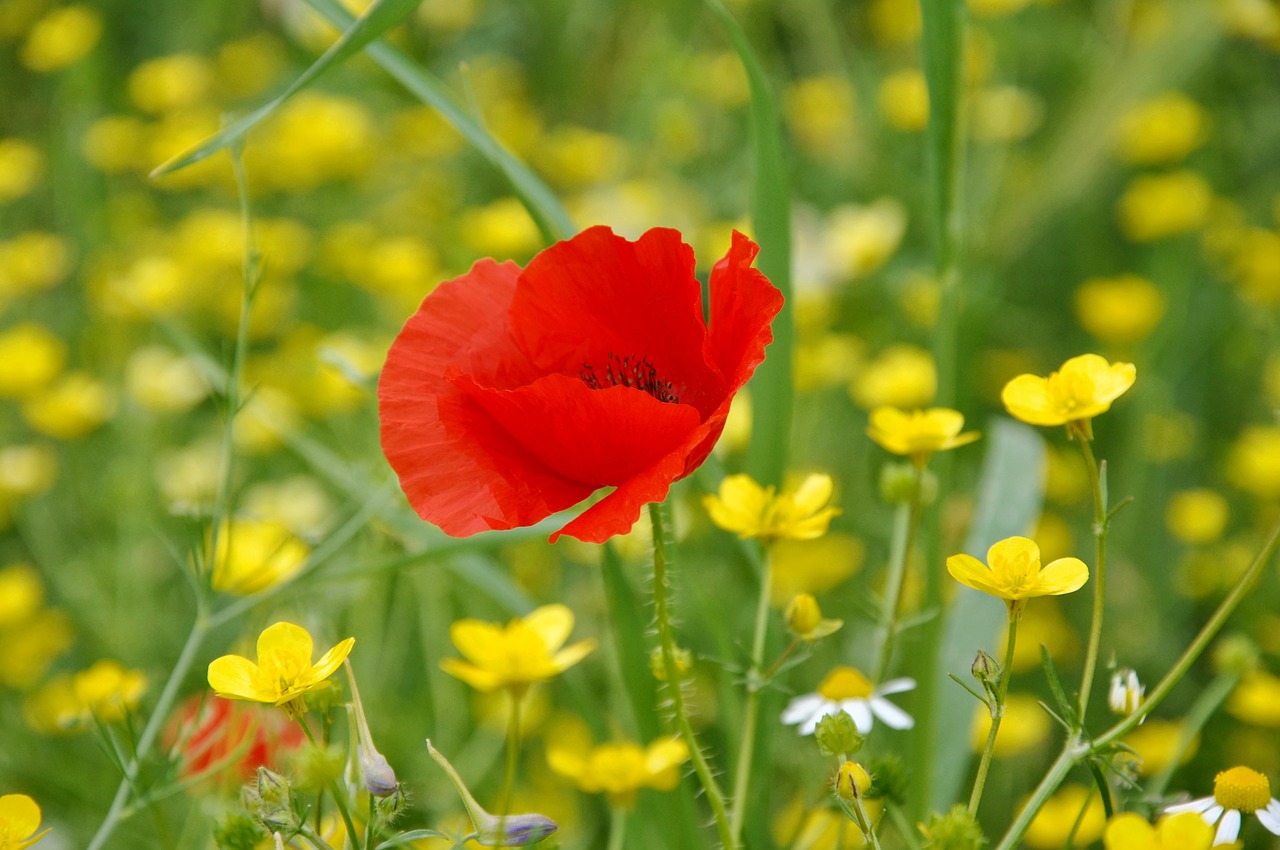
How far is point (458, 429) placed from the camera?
463 mm

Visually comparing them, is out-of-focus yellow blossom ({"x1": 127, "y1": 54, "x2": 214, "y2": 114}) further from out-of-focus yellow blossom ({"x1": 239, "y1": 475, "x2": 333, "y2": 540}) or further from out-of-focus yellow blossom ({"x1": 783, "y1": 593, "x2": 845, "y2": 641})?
out-of-focus yellow blossom ({"x1": 783, "y1": 593, "x2": 845, "y2": 641})

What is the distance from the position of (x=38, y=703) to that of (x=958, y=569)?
33.3 inches

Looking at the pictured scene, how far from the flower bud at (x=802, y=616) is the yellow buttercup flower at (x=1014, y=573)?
8 cm

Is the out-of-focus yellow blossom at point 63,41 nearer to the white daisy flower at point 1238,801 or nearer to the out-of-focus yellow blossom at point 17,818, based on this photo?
the out-of-focus yellow blossom at point 17,818

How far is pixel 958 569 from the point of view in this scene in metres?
0.44

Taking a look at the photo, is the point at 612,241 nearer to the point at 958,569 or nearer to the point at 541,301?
the point at 541,301

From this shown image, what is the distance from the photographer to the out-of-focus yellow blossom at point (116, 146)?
176 centimetres

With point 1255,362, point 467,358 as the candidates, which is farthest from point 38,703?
point 1255,362

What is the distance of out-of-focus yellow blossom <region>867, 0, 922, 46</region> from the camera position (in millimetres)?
1947

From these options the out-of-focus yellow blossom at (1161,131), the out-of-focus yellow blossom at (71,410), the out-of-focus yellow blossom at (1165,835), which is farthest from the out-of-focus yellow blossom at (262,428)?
the out-of-focus yellow blossom at (1161,131)

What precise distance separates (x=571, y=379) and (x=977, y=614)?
40cm

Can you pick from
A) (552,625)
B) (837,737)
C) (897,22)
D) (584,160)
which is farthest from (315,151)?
(837,737)

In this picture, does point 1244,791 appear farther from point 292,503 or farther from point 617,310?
point 292,503

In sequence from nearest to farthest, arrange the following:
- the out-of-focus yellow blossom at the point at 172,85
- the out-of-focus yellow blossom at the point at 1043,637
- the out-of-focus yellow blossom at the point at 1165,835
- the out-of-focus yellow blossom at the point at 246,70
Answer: the out-of-focus yellow blossom at the point at 1165,835 → the out-of-focus yellow blossom at the point at 1043,637 → the out-of-focus yellow blossom at the point at 172,85 → the out-of-focus yellow blossom at the point at 246,70
